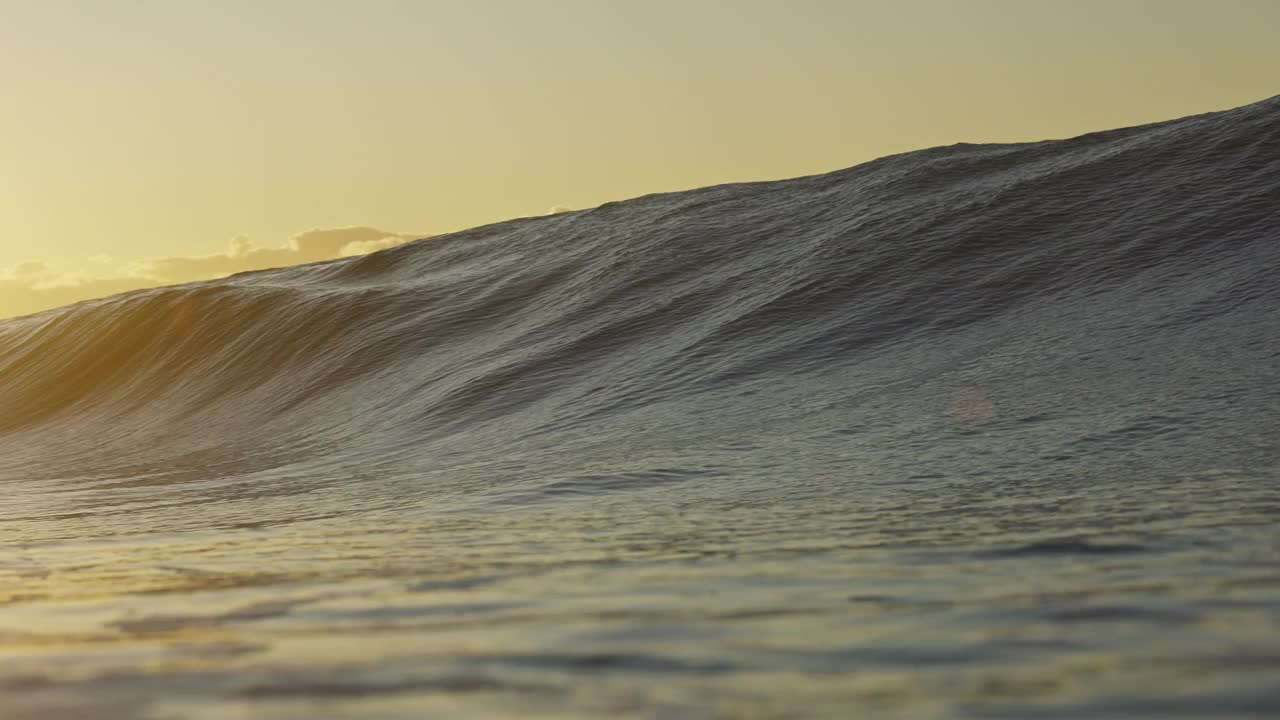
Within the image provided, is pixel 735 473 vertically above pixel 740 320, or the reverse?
pixel 740 320

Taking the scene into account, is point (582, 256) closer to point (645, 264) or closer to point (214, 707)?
point (645, 264)

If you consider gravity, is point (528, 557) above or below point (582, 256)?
below

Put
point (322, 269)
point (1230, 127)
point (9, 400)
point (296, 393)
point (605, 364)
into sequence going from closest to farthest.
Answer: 1. point (605, 364)
2. point (1230, 127)
3. point (296, 393)
4. point (9, 400)
5. point (322, 269)

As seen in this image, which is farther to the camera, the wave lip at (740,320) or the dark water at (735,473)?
the wave lip at (740,320)

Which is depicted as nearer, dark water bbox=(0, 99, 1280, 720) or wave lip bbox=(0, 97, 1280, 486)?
dark water bbox=(0, 99, 1280, 720)

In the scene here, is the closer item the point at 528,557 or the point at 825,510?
the point at 528,557

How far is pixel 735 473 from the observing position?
5.62 meters

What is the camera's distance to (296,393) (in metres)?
14.6

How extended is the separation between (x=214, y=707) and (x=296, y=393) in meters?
13.3

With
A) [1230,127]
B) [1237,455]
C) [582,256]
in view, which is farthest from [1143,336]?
[582,256]

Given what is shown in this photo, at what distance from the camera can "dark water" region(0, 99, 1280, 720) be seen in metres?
1.89

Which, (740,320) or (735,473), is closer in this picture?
(735,473)

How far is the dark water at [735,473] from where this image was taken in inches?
74.4

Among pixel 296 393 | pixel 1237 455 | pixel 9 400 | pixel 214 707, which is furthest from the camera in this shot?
pixel 9 400
